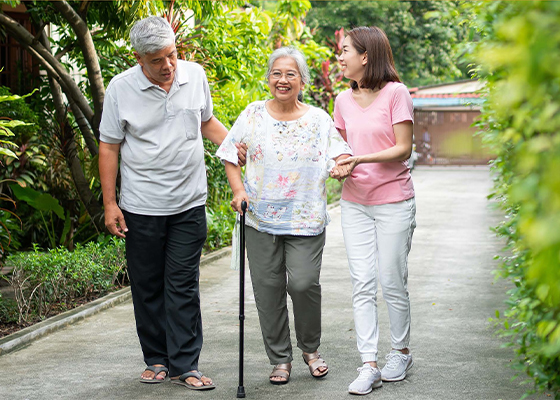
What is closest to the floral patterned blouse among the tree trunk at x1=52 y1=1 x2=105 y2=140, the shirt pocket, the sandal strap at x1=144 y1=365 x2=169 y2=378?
the shirt pocket

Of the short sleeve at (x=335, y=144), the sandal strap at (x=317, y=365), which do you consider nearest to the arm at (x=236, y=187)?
the short sleeve at (x=335, y=144)

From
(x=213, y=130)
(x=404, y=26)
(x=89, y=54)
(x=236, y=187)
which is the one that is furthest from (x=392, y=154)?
(x=404, y=26)

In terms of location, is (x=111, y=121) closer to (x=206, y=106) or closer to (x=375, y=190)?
(x=206, y=106)

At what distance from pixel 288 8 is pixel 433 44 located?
24.0 metres

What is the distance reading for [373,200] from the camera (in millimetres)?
4723

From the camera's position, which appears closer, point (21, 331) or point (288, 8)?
point (21, 331)

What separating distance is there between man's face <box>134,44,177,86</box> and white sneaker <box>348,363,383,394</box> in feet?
6.73

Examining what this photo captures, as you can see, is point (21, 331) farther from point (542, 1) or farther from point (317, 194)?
point (542, 1)

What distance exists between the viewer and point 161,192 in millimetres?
4738

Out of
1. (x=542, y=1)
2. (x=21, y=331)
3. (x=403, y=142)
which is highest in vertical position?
(x=542, y=1)

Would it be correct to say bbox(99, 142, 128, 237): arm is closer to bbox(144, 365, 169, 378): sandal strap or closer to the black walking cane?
the black walking cane

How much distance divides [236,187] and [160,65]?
825 millimetres

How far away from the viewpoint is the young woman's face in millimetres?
4711

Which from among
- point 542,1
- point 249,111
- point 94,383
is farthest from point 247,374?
point 542,1
